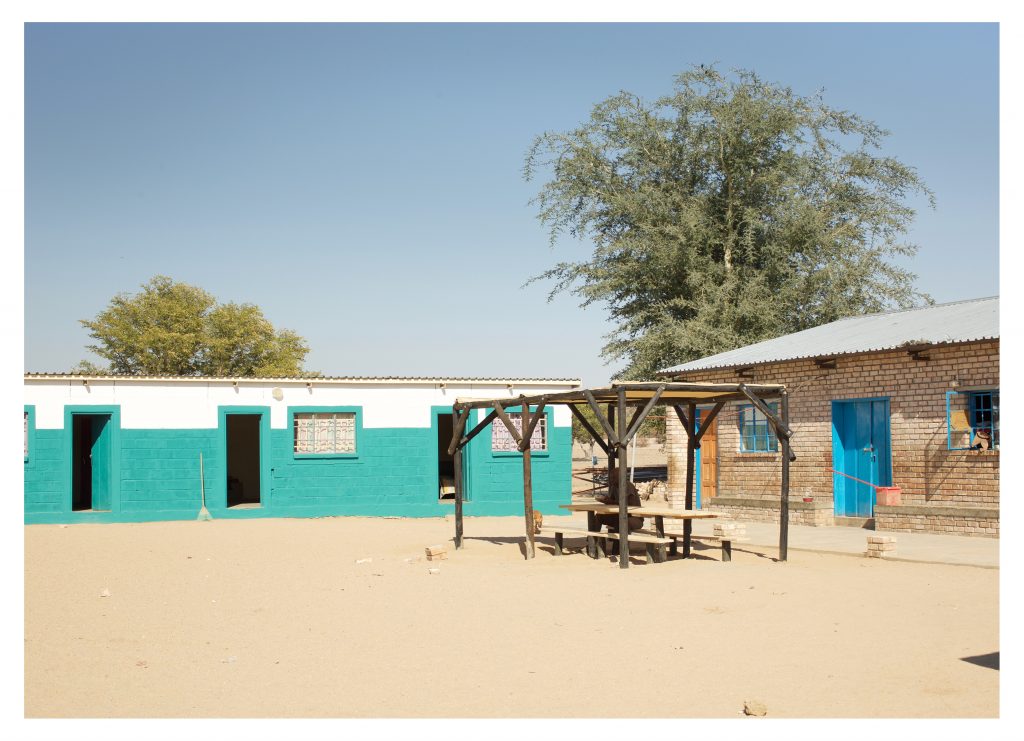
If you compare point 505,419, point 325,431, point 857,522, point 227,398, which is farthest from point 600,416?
point 227,398

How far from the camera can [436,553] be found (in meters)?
12.7

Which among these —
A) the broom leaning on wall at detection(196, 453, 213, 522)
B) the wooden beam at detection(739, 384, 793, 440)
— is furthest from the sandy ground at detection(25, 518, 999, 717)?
the broom leaning on wall at detection(196, 453, 213, 522)

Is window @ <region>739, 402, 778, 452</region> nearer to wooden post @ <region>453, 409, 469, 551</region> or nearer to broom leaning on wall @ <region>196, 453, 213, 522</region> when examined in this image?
wooden post @ <region>453, 409, 469, 551</region>

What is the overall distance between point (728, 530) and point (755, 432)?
6.69 metres

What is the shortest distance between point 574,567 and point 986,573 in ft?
14.1

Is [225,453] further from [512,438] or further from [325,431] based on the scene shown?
[512,438]

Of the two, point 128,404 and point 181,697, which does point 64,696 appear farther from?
point 128,404

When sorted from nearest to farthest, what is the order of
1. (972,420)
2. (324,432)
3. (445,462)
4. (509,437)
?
(972,420) < (324,432) < (509,437) < (445,462)

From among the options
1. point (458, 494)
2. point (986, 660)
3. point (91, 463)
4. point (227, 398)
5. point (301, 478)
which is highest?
point (227, 398)

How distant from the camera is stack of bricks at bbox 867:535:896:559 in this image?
11914mm

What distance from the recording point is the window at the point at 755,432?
61.6ft

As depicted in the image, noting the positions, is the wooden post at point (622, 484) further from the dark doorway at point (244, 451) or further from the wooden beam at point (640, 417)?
the dark doorway at point (244, 451)

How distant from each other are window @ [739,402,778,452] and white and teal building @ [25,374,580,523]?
396cm
